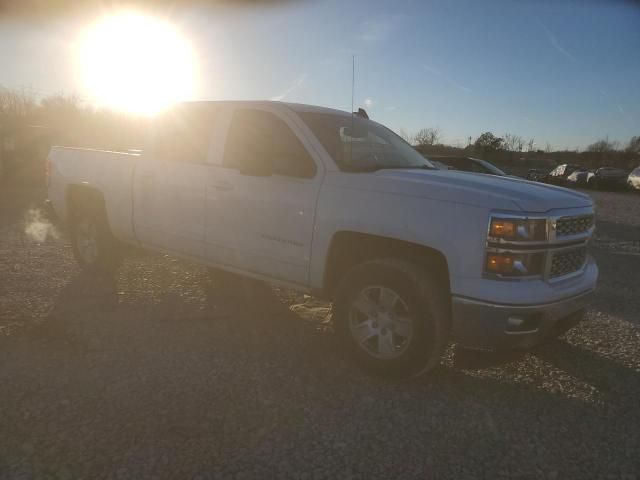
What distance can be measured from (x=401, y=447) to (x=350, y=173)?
1.90 meters

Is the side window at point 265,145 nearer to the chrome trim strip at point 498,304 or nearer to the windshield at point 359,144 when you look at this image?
the windshield at point 359,144

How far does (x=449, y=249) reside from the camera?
130 inches

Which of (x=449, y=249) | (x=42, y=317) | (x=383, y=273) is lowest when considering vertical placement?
(x=42, y=317)

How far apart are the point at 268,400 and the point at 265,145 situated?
2183 mm

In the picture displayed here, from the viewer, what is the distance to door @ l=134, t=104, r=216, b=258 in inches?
187

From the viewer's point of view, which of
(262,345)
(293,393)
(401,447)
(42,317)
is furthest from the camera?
(42,317)

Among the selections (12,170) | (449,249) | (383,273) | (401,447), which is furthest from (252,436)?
(12,170)

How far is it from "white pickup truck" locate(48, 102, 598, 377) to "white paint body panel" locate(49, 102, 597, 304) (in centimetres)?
1

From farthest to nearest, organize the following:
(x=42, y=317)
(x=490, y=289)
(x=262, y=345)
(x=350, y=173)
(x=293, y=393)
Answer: (x=42, y=317), (x=262, y=345), (x=350, y=173), (x=293, y=393), (x=490, y=289)

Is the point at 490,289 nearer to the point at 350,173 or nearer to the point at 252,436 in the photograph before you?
the point at 350,173

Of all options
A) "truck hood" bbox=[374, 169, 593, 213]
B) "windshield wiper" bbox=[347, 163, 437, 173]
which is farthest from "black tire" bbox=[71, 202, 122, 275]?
"truck hood" bbox=[374, 169, 593, 213]

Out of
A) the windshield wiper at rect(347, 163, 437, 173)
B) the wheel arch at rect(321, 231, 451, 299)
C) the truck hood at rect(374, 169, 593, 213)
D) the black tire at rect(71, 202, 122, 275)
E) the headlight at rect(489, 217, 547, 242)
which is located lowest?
the black tire at rect(71, 202, 122, 275)

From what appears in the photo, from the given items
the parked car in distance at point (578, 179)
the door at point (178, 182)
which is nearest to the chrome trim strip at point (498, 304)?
the door at point (178, 182)

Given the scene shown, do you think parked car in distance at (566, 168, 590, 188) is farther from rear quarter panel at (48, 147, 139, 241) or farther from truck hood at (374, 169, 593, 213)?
rear quarter panel at (48, 147, 139, 241)
